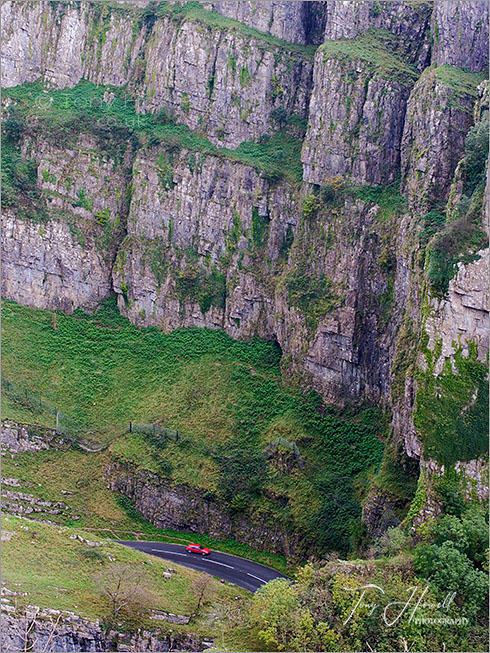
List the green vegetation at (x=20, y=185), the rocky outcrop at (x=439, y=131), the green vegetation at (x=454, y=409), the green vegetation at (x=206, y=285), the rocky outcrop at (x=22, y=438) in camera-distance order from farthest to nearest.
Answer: the green vegetation at (x=20, y=185) → the green vegetation at (x=206, y=285) → the rocky outcrop at (x=22, y=438) → the rocky outcrop at (x=439, y=131) → the green vegetation at (x=454, y=409)

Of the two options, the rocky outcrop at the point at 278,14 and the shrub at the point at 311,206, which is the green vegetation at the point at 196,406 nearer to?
the shrub at the point at 311,206

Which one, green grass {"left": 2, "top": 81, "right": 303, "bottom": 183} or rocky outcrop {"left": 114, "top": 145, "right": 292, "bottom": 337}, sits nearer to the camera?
rocky outcrop {"left": 114, "top": 145, "right": 292, "bottom": 337}

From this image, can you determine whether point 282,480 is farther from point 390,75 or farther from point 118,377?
point 390,75

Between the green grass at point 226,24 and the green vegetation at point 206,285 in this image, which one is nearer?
the green vegetation at point 206,285

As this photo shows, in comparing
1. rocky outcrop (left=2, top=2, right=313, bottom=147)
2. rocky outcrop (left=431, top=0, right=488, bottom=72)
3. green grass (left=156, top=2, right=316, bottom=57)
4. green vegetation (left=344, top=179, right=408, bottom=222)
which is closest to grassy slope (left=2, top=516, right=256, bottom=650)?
green vegetation (left=344, top=179, right=408, bottom=222)

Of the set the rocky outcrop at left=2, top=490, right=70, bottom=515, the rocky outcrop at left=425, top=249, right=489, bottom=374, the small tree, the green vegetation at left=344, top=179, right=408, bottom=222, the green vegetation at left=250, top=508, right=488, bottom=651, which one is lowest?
the small tree

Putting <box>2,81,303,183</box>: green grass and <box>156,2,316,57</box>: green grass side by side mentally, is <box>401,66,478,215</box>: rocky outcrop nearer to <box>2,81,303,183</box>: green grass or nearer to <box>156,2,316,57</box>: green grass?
<box>2,81,303,183</box>: green grass

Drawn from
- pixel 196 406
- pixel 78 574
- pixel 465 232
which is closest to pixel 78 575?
pixel 78 574

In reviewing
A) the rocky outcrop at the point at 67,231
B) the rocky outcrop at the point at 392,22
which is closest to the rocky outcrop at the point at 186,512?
the rocky outcrop at the point at 67,231
